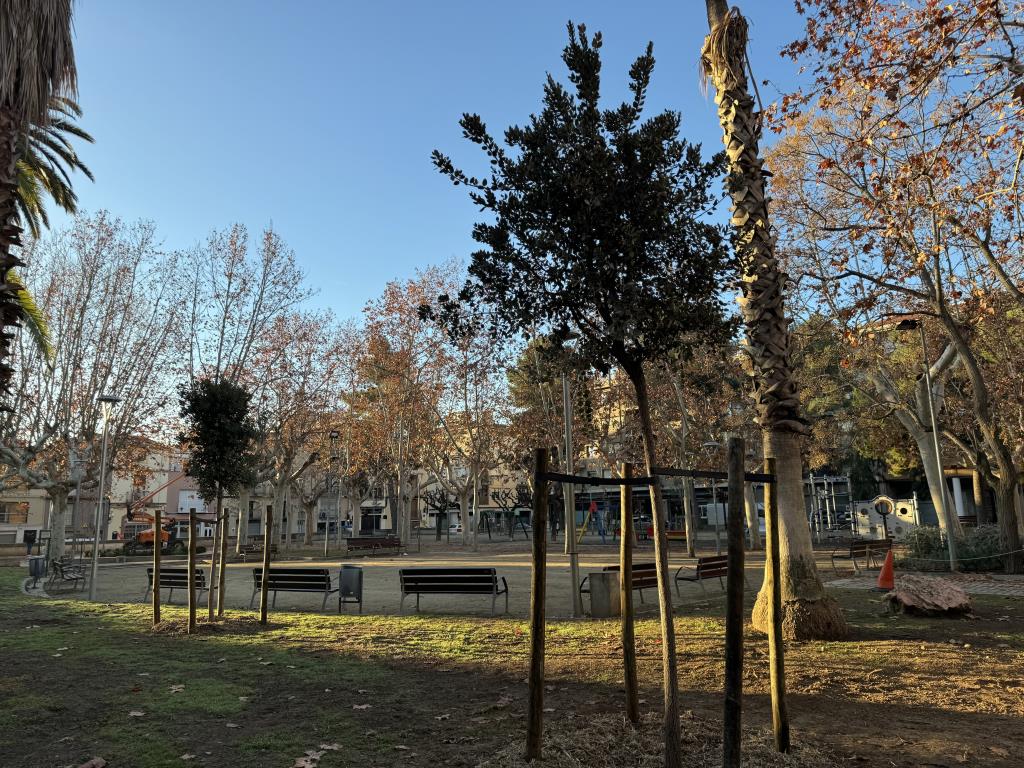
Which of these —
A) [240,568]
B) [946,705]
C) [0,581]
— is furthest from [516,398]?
[946,705]

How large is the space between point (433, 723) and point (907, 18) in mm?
10268

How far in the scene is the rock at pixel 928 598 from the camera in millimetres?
9680

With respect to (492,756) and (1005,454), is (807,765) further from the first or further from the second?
(1005,454)

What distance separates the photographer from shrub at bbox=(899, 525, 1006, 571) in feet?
55.1

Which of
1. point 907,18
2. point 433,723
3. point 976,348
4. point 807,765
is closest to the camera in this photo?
point 807,765

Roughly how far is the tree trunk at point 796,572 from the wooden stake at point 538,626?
4.92m

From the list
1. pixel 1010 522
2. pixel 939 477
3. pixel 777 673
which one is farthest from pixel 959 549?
pixel 777 673

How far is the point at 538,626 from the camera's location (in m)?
4.37

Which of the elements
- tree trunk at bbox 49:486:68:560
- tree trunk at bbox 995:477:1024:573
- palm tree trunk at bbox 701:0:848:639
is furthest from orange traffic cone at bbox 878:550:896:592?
tree trunk at bbox 49:486:68:560

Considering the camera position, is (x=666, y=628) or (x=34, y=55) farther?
(x=34, y=55)

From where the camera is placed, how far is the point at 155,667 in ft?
25.1

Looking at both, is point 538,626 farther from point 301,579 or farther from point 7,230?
point 301,579

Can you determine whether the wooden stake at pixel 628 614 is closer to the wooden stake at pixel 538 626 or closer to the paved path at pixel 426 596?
the wooden stake at pixel 538 626

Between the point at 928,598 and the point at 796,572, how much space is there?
2.95 m
